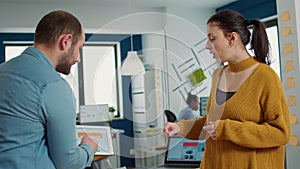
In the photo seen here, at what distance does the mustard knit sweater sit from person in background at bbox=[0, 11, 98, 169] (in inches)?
20.9

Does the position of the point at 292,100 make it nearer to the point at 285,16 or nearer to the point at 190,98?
the point at 285,16

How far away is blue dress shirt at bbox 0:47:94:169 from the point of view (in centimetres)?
118

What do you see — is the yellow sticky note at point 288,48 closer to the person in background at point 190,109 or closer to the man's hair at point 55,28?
the person in background at point 190,109

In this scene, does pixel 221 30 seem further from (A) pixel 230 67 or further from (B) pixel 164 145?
(B) pixel 164 145

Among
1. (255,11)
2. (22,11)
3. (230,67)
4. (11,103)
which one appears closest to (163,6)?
(255,11)

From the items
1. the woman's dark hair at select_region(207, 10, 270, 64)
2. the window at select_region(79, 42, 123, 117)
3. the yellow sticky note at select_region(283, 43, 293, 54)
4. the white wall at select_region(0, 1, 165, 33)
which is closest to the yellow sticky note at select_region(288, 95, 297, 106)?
the yellow sticky note at select_region(283, 43, 293, 54)

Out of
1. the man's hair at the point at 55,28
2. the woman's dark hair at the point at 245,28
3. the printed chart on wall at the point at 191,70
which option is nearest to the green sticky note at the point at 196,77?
the printed chart on wall at the point at 191,70

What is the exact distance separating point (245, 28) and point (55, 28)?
2.31 feet

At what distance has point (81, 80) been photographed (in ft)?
4.12

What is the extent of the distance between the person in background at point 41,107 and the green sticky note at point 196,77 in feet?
1.43

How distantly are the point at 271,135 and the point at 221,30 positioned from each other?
0.41 meters

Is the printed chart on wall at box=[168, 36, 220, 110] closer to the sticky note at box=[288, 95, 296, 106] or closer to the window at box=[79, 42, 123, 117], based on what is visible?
the window at box=[79, 42, 123, 117]

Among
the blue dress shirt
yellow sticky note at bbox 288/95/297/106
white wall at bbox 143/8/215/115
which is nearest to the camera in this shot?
the blue dress shirt

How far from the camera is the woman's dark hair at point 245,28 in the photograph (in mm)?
1479
